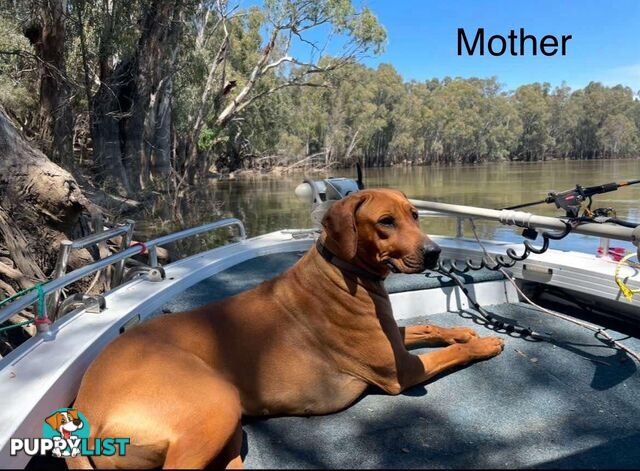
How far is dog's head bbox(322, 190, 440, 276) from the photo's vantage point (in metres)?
2.37

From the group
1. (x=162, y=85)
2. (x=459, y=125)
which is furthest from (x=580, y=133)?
(x=162, y=85)

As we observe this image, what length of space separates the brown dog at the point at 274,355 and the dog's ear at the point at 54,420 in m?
0.08

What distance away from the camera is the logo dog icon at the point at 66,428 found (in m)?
1.68

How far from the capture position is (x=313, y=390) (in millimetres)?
2363

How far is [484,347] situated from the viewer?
2982 mm

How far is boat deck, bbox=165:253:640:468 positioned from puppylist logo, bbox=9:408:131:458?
604 mm

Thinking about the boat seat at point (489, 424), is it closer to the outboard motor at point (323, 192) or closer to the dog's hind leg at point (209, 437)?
the dog's hind leg at point (209, 437)

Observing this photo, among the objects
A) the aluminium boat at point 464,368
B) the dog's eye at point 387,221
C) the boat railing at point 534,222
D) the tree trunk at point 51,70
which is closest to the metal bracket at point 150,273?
the aluminium boat at point 464,368

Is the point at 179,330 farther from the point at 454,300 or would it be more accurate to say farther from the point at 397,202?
the point at 454,300

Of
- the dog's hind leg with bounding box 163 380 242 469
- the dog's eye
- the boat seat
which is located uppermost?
the dog's eye

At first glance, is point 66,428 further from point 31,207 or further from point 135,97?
point 135,97

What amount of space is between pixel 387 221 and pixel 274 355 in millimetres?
863

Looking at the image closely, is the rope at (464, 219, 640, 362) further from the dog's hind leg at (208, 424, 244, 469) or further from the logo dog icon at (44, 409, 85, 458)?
the logo dog icon at (44, 409, 85, 458)

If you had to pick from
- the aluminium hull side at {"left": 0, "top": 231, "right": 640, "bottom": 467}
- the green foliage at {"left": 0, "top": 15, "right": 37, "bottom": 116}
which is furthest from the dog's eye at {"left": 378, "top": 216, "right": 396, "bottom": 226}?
→ the green foliage at {"left": 0, "top": 15, "right": 37, "bottom": 116}
